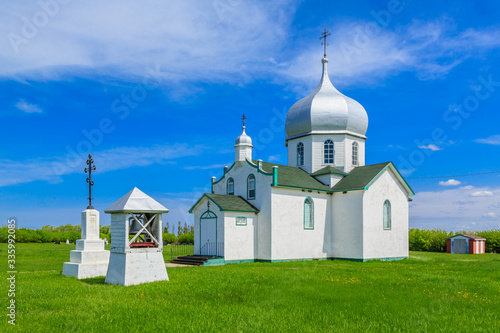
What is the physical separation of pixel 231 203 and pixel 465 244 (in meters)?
22.9

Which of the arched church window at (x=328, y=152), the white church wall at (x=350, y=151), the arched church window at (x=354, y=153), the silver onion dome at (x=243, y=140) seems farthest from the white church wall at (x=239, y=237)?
the arched church window at (x=354, y=153)

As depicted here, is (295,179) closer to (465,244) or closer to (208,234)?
(208,234)

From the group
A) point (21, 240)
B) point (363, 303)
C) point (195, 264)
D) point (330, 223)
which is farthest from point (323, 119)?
point (21, 240)

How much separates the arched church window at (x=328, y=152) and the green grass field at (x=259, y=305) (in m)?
13.6

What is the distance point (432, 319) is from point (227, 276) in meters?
7.65

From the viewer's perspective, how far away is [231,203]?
2248 centimetres

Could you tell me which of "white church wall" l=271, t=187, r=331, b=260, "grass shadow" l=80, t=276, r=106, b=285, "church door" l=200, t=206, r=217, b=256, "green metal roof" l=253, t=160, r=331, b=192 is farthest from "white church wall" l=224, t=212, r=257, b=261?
"grass shadow" l=80, t=276, r=106, b=285

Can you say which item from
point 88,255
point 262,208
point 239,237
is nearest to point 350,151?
point 262,208

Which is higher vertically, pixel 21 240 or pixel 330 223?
pixel 330 223

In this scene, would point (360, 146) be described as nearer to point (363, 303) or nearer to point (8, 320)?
point (363, 303)

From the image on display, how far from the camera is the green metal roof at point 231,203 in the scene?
21.7 metres

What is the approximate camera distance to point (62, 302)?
960cm

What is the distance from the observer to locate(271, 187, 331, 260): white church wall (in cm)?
2228

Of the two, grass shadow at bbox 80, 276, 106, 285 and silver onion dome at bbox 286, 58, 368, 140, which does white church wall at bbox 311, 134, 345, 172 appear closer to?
silver onion dome at bbox 286, 58, 368, 140
